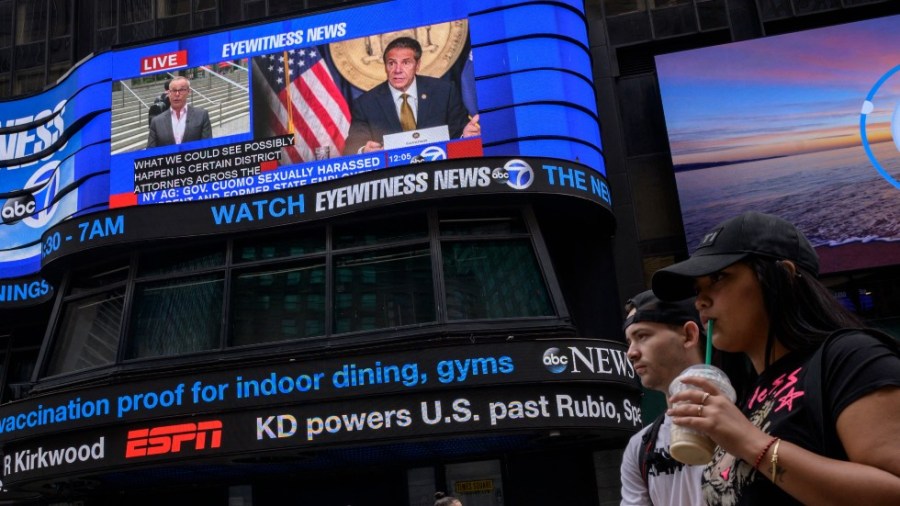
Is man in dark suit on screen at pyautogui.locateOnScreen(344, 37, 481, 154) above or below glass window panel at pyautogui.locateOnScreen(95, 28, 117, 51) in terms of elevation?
below

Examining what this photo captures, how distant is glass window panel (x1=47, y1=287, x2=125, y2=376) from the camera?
49.0 feet

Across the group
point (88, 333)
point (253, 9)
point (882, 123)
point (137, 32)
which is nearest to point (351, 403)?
point (88, 333)

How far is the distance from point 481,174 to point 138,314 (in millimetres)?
6435

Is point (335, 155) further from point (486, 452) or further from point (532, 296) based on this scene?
point (486, 452)

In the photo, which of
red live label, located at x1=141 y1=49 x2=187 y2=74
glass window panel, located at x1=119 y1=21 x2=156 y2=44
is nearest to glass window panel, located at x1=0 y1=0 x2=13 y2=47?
glass window panel, located at x1=119 y1=21 x2=156 y2=44

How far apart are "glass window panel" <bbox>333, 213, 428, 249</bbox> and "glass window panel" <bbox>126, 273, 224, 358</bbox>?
88.8 inches

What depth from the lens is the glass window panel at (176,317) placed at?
567 inches

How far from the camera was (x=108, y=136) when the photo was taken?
18078mm

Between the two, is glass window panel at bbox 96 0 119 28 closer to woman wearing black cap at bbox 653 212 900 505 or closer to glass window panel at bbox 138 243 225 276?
glass window panel at bbox 138 243 225 276

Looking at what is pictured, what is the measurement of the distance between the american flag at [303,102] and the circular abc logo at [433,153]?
170cm

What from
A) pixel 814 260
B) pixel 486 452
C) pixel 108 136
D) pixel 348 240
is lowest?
pixel 814 260

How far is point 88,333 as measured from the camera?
50.4 ft

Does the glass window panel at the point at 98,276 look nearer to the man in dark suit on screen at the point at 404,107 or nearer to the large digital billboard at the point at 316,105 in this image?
the large digital billboard at the point at 316,105

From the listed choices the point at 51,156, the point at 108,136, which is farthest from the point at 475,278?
the point at 51,156
